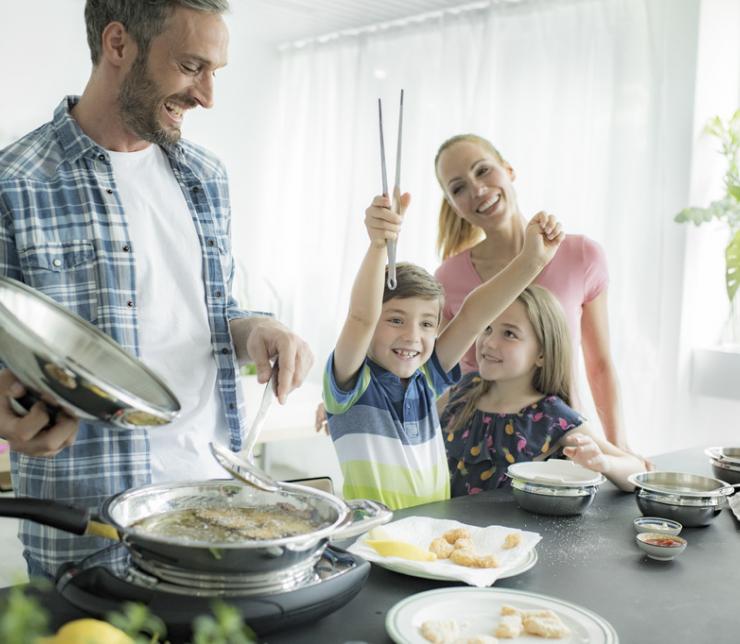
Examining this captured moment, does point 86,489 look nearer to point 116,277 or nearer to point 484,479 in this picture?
point 116,277

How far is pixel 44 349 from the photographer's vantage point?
0.89 metres

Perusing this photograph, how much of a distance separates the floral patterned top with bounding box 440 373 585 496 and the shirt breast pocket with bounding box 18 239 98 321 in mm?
1008

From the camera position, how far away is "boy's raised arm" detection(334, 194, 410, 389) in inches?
A: 71.8

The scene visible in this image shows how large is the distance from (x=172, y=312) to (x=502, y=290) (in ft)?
2.66

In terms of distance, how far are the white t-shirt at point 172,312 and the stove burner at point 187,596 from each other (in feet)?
1.55

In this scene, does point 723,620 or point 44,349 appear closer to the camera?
point 44,349

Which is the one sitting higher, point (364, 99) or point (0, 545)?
point (364, 99)

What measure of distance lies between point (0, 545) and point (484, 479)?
2436 millimetres

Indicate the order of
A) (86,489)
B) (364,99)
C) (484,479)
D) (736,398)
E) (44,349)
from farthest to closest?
(364,99) < (736,398) < (484,479) < (86,489) < (44,349)

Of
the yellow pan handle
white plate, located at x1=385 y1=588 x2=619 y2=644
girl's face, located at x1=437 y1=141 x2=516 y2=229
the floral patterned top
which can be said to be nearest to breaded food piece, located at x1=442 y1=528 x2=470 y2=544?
white plate, located at x1=385 y1=588 x2=619 y2=644

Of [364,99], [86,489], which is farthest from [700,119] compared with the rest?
[86,489]

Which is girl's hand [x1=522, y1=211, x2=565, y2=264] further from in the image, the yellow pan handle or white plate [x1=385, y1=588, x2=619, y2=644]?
the yellow pan handle

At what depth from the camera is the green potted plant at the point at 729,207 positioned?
337cm

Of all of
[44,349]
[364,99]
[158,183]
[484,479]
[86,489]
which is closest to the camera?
[44,349]
